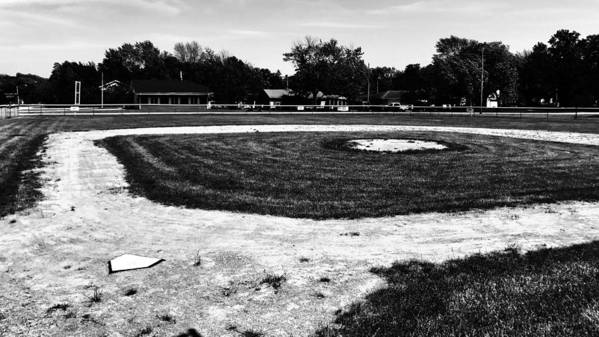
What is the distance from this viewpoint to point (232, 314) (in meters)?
4.74

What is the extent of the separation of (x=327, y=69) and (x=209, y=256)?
78.3 metres

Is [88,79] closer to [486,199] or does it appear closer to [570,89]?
[570,89]

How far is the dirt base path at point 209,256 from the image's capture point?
A: 4.66 m

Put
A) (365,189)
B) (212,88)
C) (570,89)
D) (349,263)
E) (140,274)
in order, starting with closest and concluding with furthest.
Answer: (140,274)
(349,263)
(365,189)
(570,89)
(212,88)

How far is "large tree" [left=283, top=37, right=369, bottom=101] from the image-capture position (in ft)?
271

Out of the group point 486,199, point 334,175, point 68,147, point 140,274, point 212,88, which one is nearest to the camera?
point 140,274

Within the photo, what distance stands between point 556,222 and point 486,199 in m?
1.83

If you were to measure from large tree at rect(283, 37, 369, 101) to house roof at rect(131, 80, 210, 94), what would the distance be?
17.1 m

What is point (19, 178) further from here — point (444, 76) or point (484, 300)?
point (444, 76)

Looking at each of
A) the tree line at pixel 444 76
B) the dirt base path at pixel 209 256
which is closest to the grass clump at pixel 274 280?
the dirt base path at pixel 209 256

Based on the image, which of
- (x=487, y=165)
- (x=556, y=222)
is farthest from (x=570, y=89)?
(x=556, y=222)

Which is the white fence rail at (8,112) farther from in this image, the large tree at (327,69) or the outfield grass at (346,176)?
the large tree at (327,69)

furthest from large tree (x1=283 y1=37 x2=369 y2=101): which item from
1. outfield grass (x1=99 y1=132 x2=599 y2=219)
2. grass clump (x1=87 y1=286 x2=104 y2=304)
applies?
grass clump (x1=87 y1=286 x2=104 y2=304)

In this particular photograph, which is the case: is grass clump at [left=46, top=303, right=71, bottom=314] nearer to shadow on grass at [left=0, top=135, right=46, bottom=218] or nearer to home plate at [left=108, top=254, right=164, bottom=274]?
home plate at [left=108, top=254, right=164, bottom=274]
